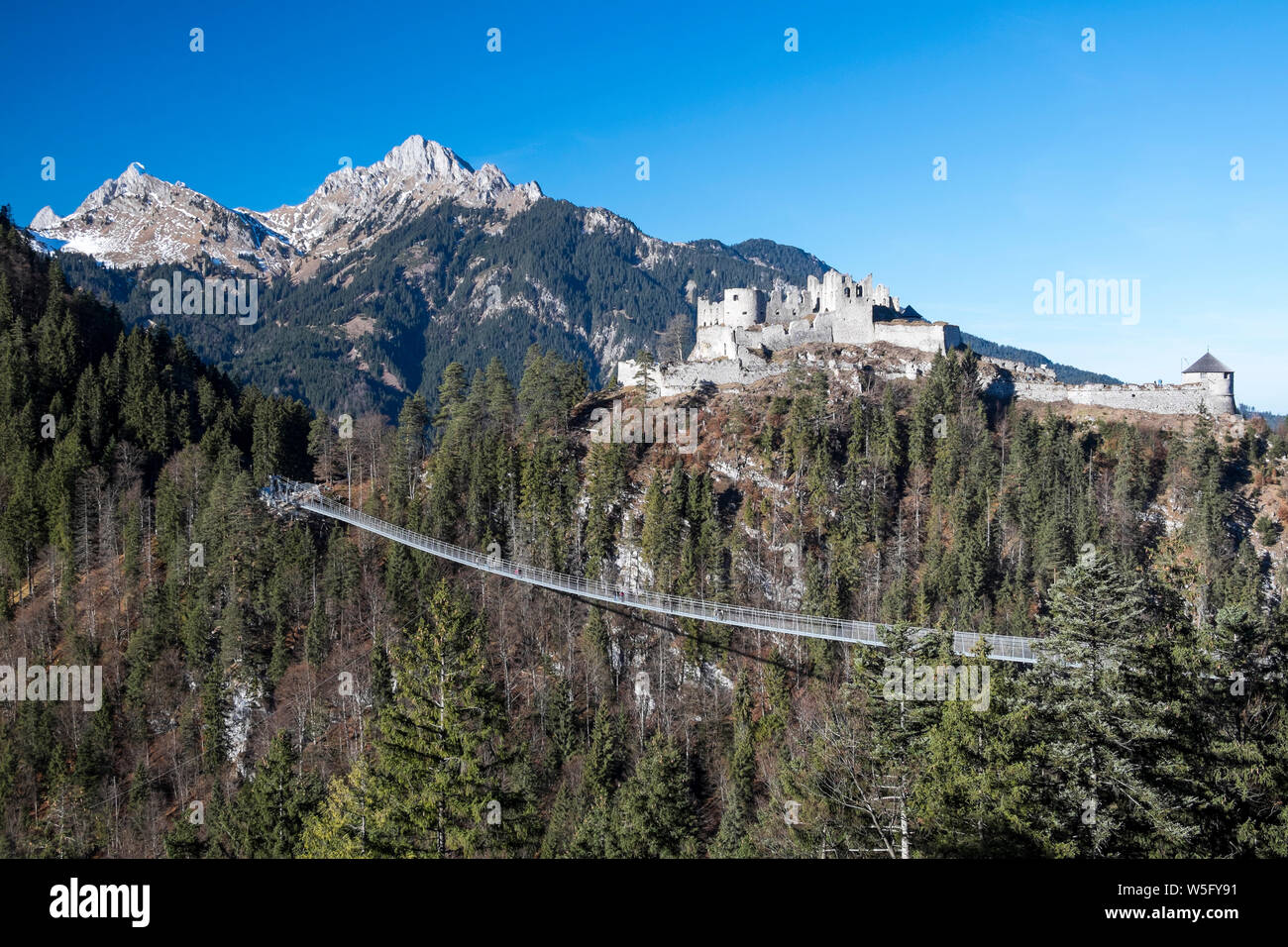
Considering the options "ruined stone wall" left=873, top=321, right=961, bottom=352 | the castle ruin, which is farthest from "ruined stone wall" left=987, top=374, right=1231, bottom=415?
"ruined stone wall" left=873, top=321, right=961, bottom=352

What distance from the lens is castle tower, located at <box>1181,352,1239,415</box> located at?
67.4 meters

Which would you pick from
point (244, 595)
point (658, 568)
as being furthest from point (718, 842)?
point (244, 595)

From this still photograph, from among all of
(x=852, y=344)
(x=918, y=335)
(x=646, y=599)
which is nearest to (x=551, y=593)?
(x=646, y=599)

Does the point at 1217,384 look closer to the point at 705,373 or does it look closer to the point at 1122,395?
the point at 1122,395

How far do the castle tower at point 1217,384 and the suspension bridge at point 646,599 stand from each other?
42.7m

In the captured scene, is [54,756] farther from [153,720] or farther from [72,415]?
[72,415]

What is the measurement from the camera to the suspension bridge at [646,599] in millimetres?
32903

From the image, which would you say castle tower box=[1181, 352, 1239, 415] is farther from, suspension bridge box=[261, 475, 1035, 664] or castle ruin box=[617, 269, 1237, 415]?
suspension bridge box=[261, 475, 1035, 664]

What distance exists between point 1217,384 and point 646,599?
2163 inches

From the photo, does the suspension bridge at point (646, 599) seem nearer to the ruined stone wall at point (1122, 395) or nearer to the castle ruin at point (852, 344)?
the castle ruin at point (852, 344)

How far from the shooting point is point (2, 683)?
47.9 m

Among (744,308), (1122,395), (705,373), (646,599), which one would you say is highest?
(744,308)

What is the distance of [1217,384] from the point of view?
67.6 m

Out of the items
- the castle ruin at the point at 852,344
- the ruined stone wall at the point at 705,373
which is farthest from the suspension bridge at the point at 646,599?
the castle ruin at the point at 852,344
